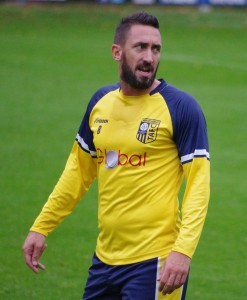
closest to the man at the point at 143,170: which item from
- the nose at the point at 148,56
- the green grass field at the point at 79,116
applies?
the nose at the point at 148,56

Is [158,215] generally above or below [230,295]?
above

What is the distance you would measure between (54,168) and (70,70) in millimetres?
10091

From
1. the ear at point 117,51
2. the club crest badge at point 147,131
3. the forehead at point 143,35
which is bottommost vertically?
the club crest badge at point 147,131

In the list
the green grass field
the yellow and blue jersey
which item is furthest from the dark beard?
the green grass field

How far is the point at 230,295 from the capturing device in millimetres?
10219

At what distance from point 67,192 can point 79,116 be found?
43.5 feet

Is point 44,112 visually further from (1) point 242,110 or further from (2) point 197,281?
(2) point 197,281

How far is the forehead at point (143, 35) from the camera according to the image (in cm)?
667

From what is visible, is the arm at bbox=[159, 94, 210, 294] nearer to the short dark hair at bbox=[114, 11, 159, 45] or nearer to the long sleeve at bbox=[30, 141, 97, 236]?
the short dark hair at bbox=[114, 11, 159, 45]

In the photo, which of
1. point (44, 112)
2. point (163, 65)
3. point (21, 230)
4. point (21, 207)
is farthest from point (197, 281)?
point (163, 65)

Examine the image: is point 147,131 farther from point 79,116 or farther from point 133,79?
point 79,116

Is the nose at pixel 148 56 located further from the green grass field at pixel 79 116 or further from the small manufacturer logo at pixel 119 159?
the green grass field at pixel 79 116

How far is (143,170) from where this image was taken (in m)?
6.68

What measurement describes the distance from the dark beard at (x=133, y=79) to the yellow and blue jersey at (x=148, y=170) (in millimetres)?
110
